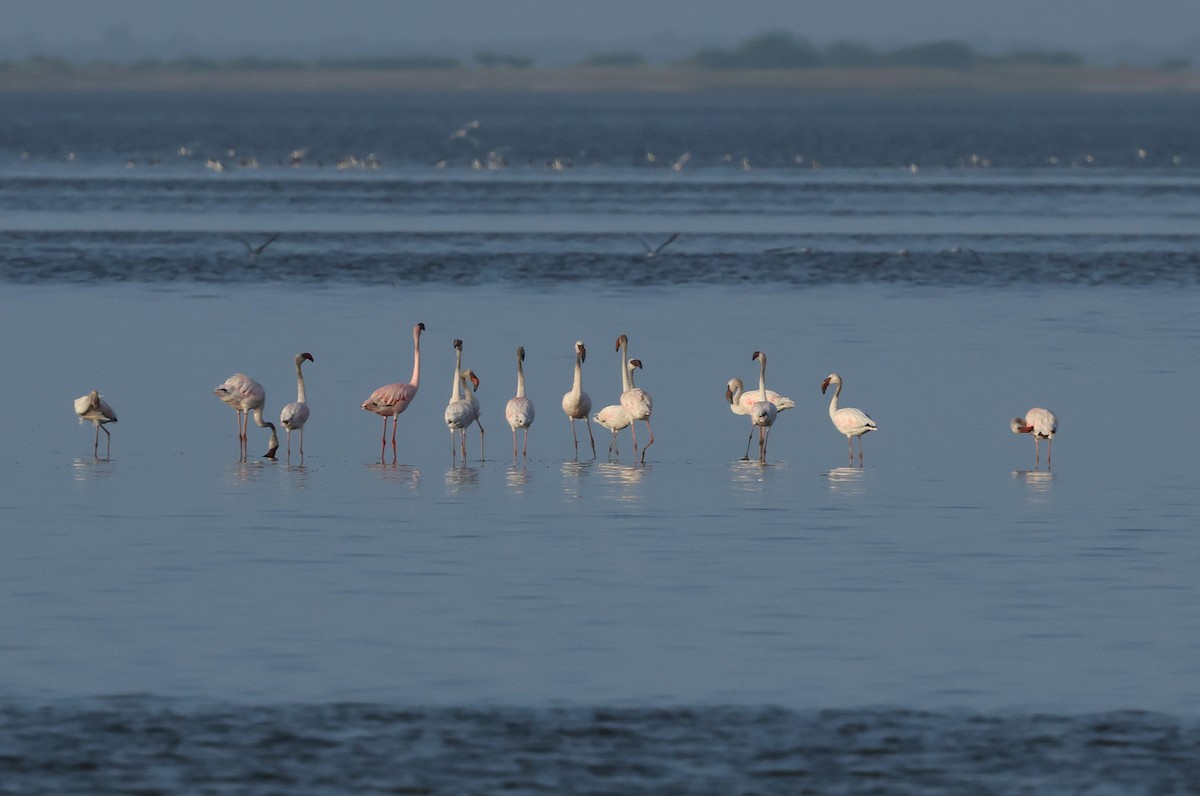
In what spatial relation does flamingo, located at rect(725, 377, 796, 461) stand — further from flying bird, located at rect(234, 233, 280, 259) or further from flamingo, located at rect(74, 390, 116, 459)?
flying bird, located at rect(234, 233, 280, 259)

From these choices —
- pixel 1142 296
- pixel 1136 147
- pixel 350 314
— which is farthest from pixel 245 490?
pixel 1136 147

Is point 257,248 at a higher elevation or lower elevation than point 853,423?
higher

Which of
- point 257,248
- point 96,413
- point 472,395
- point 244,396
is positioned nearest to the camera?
point 472,395

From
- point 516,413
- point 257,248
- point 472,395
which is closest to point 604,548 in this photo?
point 516,413

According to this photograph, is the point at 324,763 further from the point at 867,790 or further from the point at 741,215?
the point at 741,215

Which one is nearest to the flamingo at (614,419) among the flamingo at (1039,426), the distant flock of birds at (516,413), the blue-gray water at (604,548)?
the distant flock of birds at (516,413)

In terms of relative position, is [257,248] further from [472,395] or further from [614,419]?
[472,395]

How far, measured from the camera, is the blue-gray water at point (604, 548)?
11617 millimetres

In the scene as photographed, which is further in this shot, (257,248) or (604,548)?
(257,248)

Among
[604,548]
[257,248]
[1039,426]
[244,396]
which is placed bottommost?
[604,548]

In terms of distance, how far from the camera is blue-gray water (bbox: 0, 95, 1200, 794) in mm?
11617

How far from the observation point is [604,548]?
16531 mm

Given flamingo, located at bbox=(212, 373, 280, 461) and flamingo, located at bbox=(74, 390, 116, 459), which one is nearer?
flamingo, located at bbox=(74, 390, 116, 459)

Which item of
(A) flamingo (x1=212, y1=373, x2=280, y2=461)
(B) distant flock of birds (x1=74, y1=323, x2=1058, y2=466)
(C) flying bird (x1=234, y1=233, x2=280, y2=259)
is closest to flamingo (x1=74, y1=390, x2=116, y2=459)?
(B) distant flock of birds (x1=74, y1=323, x2=1058, y2=466)
